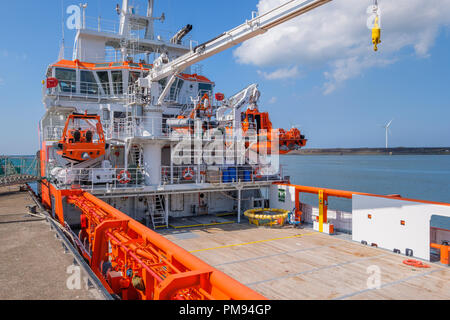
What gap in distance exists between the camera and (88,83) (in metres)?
19.6

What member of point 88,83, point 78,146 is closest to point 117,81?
point 88,83

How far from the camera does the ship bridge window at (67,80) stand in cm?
1928

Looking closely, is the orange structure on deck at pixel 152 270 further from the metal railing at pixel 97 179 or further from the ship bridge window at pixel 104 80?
the ship bridge window at pixel 104 80

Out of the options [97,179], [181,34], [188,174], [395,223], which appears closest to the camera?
[395,223]

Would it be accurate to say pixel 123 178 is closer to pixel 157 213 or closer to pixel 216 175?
pixel 157 213

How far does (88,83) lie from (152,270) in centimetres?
1842

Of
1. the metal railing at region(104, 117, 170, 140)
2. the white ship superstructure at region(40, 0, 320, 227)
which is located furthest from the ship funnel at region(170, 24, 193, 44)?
the metal railing at region(104, 117, 170, 140)

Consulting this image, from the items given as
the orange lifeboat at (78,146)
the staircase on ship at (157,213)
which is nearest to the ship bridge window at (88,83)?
the orange lifeboat at (78,146)

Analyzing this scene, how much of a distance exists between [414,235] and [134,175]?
11638 millimetres

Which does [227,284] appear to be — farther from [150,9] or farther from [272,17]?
[150,9]

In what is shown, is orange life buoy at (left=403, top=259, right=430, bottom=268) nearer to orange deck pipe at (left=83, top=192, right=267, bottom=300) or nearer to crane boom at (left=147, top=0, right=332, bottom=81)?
crane boom at (left=147, top=0, right=332, bottom=81)

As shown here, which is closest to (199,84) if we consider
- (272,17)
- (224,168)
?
(224,168)

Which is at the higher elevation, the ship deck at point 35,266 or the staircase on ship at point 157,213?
the ship deck at point 35,266

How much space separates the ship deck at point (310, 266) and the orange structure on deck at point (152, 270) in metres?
3.78
